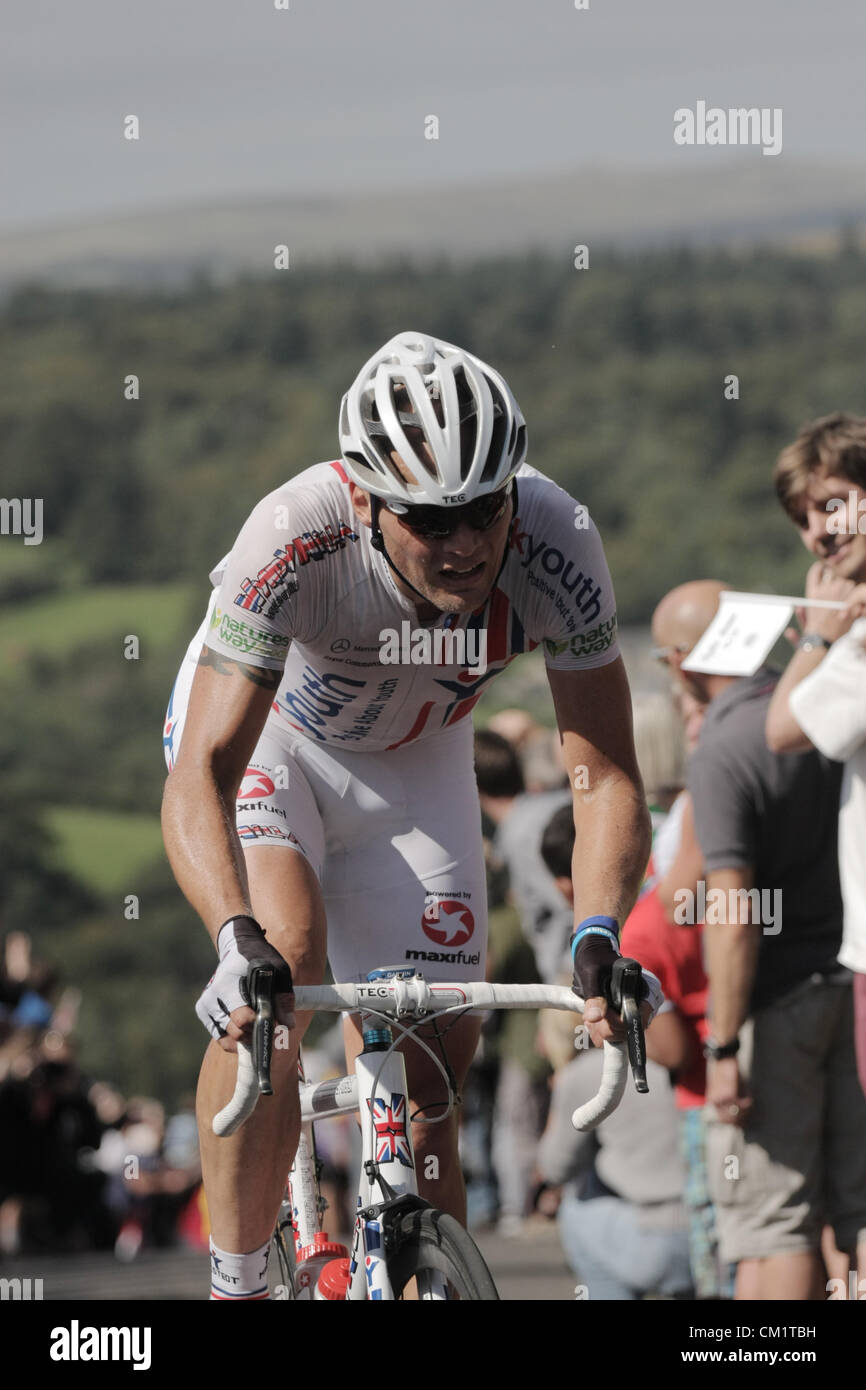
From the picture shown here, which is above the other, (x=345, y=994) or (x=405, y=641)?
(x=405, y=641)

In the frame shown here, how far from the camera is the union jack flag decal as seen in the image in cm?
407

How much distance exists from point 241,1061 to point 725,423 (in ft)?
299

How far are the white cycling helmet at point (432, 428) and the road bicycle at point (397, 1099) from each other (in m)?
1.03

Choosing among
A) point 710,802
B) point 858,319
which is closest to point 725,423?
point 858,319

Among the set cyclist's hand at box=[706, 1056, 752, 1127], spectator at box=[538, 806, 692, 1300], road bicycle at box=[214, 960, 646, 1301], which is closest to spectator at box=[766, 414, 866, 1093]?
cyclist's hand at box=[706, 1056, 752, 1127]

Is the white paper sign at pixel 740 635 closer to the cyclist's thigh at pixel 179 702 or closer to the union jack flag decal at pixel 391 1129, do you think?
the cyclist's thigh at pixel 179 702

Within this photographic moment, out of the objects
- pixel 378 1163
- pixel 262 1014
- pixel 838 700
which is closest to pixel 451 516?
pixel 262 1014

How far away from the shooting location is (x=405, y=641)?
448cm

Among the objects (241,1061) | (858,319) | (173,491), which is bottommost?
(241,1061)

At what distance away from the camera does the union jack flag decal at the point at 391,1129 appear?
4.07 meters

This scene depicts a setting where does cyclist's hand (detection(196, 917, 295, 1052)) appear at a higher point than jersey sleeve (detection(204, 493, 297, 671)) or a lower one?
lower

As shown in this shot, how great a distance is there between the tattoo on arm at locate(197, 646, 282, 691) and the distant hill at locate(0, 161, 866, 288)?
104750mm
